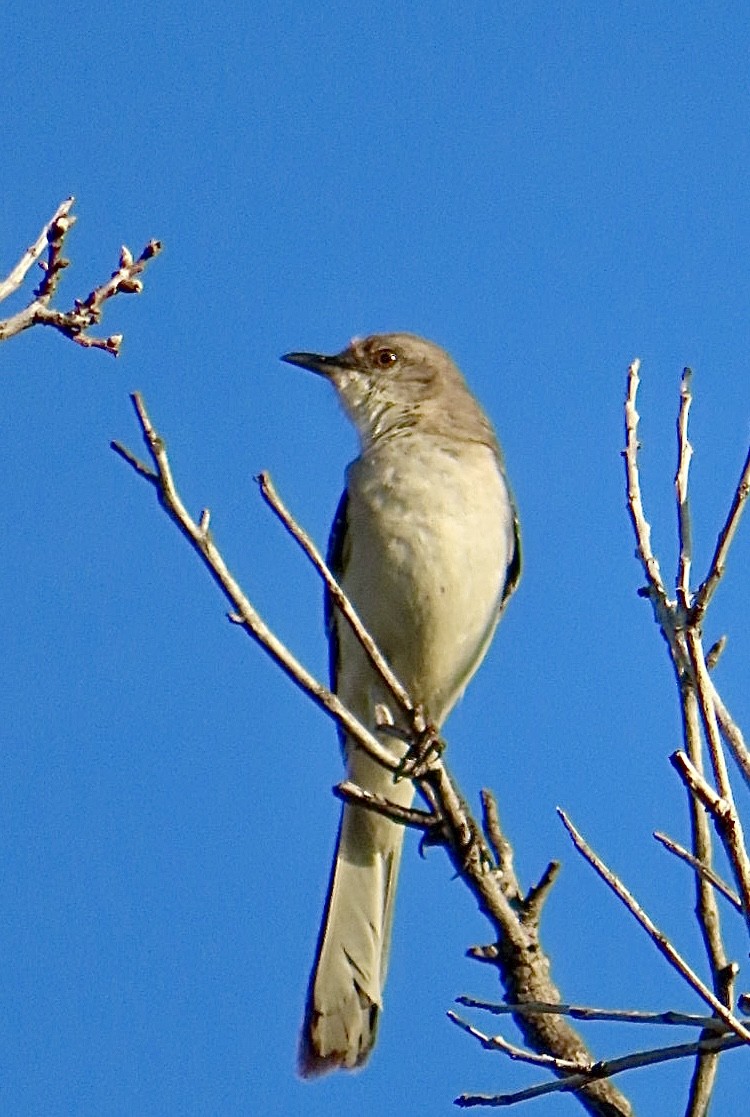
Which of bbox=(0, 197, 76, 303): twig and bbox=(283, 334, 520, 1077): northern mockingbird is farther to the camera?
bbox=(283, 334, 520, 1077): northern mockingbird

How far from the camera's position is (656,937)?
15.0 ft

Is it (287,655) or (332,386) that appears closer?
(287,655)

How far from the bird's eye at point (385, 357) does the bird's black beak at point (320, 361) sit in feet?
0.54

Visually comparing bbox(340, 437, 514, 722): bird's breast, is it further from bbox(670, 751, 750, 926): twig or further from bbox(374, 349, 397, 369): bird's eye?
bbox(670, 751, 750, 926): twig

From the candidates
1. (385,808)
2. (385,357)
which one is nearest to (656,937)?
(385,808)

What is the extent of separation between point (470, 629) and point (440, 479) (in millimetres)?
774

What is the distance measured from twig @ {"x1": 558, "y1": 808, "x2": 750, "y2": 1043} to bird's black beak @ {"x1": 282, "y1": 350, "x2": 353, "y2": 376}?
5485 millimetres

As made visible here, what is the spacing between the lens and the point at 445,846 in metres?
6.41

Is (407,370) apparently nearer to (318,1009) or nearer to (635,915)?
(318,1009)

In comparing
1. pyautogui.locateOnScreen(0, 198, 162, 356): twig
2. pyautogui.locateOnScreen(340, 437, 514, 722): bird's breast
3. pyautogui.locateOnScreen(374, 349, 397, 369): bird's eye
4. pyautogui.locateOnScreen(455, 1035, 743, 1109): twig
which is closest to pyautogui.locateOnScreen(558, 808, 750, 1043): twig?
pyautogui.locateOnScreen(455, 1035, 743, 1109): twig

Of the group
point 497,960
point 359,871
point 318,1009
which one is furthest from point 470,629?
point 497,960

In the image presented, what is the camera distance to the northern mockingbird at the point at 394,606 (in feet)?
26.7

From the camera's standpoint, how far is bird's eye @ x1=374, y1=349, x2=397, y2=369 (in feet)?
33.1

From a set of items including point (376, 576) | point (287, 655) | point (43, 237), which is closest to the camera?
point (43, 237)
